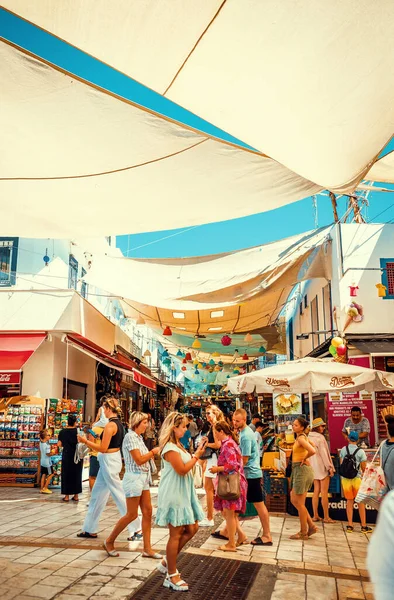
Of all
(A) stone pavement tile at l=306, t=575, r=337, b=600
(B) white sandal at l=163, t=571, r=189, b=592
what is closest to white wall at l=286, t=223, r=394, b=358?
(A) stone pavement tile at l=306, t=575, r=337, b=600

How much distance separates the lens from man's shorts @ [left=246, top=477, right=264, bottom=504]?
285 inches

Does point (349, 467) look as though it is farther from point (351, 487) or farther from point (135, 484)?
point (135, 484)

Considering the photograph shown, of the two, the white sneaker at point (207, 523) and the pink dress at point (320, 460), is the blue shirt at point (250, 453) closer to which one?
the white sneaker at point (207, 523)

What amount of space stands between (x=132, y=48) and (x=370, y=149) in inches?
87.0

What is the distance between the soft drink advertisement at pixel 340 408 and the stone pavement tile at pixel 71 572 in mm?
9288

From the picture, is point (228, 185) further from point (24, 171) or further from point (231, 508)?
point (231, 508)

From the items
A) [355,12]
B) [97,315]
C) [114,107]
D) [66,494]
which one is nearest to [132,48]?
[114,107]

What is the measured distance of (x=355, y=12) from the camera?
342 cm

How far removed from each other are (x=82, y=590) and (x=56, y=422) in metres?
8.92

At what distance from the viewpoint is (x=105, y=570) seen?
226 inches

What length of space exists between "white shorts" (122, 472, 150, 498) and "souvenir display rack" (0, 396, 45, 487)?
24.6 ft

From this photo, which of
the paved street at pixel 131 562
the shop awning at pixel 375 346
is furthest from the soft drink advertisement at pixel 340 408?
the paved street at pixel 131 562

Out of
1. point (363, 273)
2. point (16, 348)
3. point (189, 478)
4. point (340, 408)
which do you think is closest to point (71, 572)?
point (189, 478)

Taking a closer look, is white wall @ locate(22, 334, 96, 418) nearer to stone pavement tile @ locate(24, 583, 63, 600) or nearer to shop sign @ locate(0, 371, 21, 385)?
shop sign @ locate(0, 371, 21, 385)
